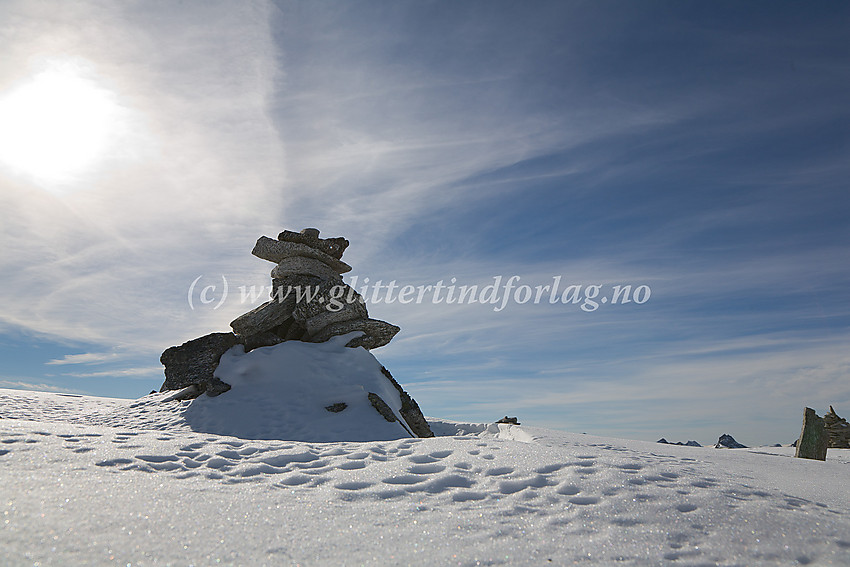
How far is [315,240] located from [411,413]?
6.35 metres

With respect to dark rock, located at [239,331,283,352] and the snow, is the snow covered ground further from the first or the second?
dark rock, located at [239,331,283,352]

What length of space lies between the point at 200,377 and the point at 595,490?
12.5 metres

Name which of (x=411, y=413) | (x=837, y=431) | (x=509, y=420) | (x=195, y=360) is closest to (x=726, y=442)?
(x=837, y=431)

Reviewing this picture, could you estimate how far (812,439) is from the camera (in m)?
10.9

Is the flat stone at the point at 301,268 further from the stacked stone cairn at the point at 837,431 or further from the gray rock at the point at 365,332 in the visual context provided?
the stacked stone cairn at the point at 837,431

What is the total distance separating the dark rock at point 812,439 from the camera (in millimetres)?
10914

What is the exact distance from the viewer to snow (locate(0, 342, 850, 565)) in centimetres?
306

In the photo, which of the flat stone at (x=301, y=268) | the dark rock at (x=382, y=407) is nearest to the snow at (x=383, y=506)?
the dark rock at (x=382, y=407)

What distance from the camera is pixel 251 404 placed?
12133 millimetres

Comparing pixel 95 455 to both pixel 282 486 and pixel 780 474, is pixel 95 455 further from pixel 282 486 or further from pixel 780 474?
pixel 780 474

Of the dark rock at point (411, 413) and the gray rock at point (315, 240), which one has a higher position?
the gray rock at point (315, 240)

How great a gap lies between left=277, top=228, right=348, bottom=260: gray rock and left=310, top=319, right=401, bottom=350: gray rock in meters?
2.50

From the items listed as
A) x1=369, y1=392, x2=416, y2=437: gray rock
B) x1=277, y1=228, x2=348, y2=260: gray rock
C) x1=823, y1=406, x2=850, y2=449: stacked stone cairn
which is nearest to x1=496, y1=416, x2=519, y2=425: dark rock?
x1=369, y1=392, x2=416, y2=437: gray rock

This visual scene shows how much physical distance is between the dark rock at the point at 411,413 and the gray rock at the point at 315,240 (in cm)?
434
